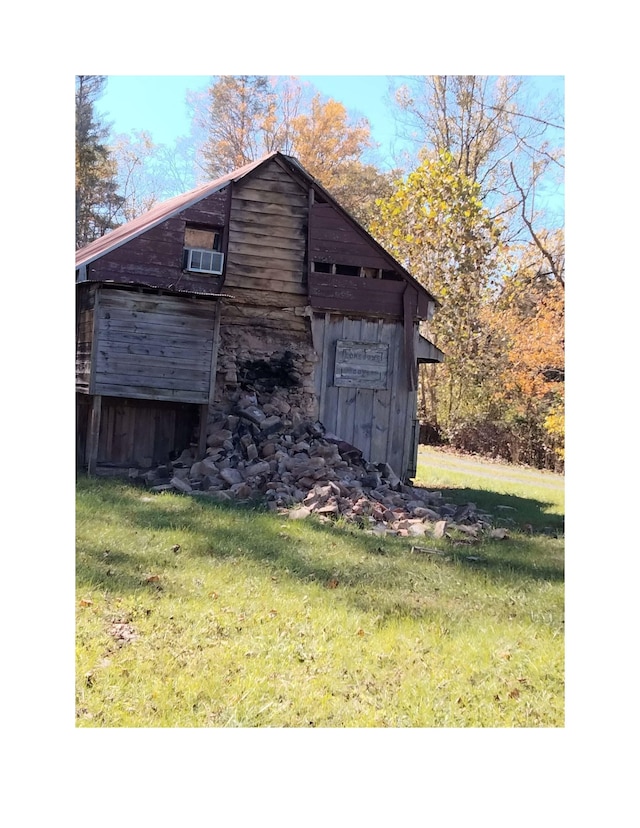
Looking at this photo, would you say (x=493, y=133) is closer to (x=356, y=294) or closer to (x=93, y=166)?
(x=93, y=166)

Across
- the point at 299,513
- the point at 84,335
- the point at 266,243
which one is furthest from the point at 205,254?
the point at 299,513

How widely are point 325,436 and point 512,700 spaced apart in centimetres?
521

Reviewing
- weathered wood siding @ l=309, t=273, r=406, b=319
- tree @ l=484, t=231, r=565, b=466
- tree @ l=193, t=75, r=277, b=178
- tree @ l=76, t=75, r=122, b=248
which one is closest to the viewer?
tree @ l=76, t=75, r=122, b=248

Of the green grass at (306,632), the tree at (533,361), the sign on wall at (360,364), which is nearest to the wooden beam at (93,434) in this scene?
the green grass at (306,632)

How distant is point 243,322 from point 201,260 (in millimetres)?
958

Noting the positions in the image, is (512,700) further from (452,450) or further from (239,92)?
(452,450)

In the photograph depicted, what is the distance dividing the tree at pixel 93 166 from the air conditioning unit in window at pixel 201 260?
4.72 ft

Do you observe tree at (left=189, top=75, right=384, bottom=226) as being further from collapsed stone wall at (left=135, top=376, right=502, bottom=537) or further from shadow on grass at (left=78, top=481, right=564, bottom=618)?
shadow on grass at (left=78, top=481, right=564, bottom=618)

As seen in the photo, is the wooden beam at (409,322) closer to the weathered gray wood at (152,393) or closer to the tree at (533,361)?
the tree at (533,361)

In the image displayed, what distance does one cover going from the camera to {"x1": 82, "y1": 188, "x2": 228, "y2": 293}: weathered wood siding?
793 centimetres

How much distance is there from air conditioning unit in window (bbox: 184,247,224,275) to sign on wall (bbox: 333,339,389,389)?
5.80ft

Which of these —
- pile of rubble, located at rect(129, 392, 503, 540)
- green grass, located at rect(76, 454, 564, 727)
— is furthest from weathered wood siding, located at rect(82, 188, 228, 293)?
green grass, located at rect(76, 454, 564, 727)
